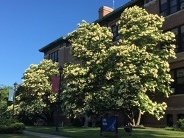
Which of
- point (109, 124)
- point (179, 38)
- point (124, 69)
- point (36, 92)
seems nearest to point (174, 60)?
point (179, 38)

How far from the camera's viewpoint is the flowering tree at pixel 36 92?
1656 inches

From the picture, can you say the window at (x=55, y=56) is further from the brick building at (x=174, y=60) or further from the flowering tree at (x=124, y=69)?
the brick building at (x=174, y=60)

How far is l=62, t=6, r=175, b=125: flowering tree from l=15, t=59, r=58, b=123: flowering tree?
10.7m

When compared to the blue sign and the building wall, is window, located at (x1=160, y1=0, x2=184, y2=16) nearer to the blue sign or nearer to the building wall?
the building wall

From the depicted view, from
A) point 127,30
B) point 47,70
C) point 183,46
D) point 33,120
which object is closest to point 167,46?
point 183,46

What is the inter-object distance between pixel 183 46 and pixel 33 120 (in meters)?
24.7

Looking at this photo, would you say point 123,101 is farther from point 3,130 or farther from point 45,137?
point 3,130

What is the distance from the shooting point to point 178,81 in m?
30.8

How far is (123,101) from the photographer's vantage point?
27234 mm

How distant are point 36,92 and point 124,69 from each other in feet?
61.7

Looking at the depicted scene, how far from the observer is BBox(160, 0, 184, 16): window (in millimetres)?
30953

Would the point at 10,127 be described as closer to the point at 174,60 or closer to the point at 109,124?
the point at 109,124

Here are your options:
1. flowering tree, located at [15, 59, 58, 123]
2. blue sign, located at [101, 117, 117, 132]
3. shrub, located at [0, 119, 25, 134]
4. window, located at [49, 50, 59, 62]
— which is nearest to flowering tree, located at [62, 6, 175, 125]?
blue sign, located at [101, 117, 117, 132]

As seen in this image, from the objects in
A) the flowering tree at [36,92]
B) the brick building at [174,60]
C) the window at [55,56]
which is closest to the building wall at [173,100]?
the brick building at [174,60]
